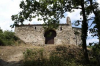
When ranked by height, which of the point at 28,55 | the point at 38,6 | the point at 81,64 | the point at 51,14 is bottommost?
the point at 81,64

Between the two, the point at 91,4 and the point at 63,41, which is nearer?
the point at 91,4

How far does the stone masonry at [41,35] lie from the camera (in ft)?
59.6

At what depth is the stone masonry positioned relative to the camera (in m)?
18.2

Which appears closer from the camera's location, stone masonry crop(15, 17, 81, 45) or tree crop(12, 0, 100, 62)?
tree crop(12, 0, 100, 62)

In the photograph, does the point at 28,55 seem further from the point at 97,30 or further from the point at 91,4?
the point at 91,4

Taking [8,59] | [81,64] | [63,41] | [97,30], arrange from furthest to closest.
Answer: [63,41], [8,59], [81,64], [97,30]

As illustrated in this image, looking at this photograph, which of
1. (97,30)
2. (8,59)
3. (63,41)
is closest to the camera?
(97,30)

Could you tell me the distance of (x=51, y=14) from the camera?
851 centimetres

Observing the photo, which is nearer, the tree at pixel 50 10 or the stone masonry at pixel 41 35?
the tree at pixel 50 10

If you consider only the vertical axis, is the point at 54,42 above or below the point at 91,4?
below

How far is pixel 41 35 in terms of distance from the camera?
60.4 feet

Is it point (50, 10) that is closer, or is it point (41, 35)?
point (50, 10)

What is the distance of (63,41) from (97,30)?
10.8 meters

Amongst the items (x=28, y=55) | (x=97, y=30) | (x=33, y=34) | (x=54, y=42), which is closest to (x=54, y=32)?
(x=54, y=42)
